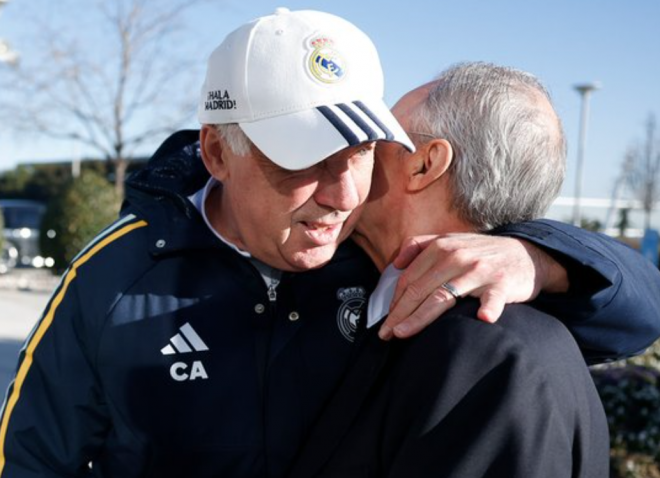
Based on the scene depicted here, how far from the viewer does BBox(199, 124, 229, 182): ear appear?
2.06m

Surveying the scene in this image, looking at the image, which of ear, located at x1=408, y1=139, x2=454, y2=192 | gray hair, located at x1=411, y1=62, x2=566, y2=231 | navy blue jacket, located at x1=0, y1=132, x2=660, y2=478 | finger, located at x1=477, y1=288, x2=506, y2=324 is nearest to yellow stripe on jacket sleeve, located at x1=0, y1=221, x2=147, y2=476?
navy blue jacket, located at x1=0, y1=132, x2=660, y2=478

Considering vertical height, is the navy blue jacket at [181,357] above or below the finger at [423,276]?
below

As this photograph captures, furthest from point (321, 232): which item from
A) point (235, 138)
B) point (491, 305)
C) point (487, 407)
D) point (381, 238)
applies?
point (487, 407)

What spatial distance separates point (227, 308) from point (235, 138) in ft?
1.43

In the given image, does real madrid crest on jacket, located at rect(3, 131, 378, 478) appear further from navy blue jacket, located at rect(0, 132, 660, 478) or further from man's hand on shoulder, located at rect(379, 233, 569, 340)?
man's hand on shoulder, located at rect(379, 233, 569, 340)

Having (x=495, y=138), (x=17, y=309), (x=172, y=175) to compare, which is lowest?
(x=17, y=309)

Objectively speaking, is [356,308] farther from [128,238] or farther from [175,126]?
[175,126]

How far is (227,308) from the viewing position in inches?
82.4

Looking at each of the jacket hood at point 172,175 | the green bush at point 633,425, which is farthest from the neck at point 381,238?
the green bush at point 633,425

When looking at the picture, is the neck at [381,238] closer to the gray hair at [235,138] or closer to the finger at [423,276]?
the finger at [423,276]

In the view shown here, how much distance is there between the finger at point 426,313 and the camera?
1679mm

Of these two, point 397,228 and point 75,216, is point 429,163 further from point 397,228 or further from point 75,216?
point 75,216

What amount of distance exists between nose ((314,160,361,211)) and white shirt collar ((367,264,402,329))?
0.22 m

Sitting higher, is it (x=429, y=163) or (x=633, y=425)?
(x=429, y=163)
